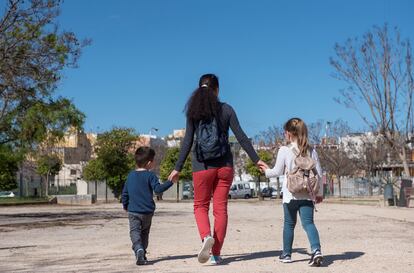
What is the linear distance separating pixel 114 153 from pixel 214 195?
117ft

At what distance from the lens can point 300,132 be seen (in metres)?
6.51

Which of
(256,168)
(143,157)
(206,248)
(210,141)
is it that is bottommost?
(206,248)

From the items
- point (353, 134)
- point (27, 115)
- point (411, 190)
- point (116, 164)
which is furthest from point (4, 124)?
point (353, 134)

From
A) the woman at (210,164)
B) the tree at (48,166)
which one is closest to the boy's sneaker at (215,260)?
the woman at (210,164)

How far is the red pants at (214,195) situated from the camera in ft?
21.1

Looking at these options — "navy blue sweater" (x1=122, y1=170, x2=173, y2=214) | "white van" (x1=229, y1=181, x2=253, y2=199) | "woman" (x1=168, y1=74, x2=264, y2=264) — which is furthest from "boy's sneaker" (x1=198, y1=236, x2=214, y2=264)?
"white van" (x1=229, y1=181, x2=253, y2=199)

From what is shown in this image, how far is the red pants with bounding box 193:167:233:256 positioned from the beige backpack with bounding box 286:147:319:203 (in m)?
0.65

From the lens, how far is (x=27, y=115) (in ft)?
68.6

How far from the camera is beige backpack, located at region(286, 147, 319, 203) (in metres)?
6.31

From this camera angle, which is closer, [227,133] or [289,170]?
[289,170]

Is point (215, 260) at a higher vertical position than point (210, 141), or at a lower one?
lower

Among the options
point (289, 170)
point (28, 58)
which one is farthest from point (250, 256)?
point (28, 58)

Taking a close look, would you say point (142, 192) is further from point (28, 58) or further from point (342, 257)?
point (28, 58)

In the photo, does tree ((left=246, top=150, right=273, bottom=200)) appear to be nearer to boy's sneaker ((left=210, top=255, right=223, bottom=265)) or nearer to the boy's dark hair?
the boy's dark hair
